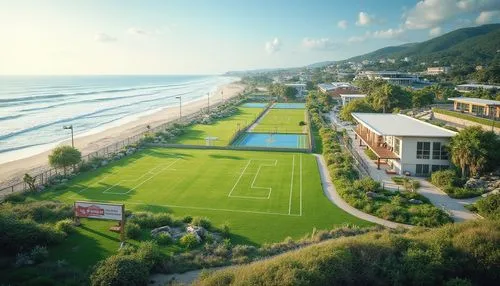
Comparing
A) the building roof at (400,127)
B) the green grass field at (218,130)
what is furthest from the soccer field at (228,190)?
the green grass field at (218,130)

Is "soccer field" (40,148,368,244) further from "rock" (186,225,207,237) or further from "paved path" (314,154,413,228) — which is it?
"rock" (186,225,207,237)

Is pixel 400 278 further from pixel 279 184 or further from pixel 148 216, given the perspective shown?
pixel 279 184

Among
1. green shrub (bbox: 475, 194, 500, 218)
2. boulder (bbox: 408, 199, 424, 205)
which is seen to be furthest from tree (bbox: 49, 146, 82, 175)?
green shrub (bbox: 475, 194, 500, 218)

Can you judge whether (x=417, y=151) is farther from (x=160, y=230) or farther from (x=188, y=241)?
(x=160, y=230)

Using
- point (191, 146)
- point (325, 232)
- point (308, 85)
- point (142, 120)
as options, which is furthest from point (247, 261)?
point (308, 85)

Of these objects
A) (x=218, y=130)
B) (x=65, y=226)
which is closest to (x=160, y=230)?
(x=65, y=226)

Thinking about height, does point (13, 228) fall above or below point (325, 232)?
above

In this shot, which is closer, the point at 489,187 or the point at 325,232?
the point at 325,232
